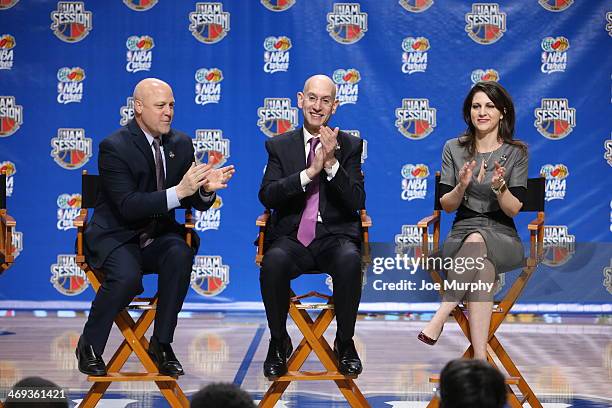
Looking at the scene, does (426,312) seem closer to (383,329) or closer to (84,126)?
(383,329)

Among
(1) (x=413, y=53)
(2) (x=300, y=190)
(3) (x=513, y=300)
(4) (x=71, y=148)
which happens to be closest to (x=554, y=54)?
(1) (x=413, y=53)

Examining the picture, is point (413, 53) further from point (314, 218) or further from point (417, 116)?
point (314, 218)

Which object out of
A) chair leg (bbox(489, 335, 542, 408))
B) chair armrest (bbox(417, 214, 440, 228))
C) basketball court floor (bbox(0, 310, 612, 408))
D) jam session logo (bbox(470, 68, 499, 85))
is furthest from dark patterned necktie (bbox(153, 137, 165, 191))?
jam session logo (bbox(470, 68, 499, 85))

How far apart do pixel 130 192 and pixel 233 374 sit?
1.54 meters

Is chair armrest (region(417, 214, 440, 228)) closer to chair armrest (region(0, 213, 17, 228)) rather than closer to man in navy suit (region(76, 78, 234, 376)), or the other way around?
man in navy suit (region(76, 78, 234, 376))

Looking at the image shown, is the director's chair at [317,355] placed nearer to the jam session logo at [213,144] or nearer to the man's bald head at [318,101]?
the man's bald head at [318,101]

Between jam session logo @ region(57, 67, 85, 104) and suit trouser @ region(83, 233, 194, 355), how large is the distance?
341 cm

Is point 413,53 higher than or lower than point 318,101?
higher

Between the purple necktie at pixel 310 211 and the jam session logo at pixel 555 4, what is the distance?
135 inches

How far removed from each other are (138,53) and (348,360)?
399 centimetres

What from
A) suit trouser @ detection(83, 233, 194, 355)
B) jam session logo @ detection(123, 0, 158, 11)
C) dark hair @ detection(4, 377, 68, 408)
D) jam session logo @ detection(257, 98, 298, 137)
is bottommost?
suit trouser @ detection(83, 233, 194, 355)

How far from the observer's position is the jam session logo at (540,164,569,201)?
7184 mm

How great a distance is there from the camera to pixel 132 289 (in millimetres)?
4027

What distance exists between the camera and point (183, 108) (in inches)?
285
